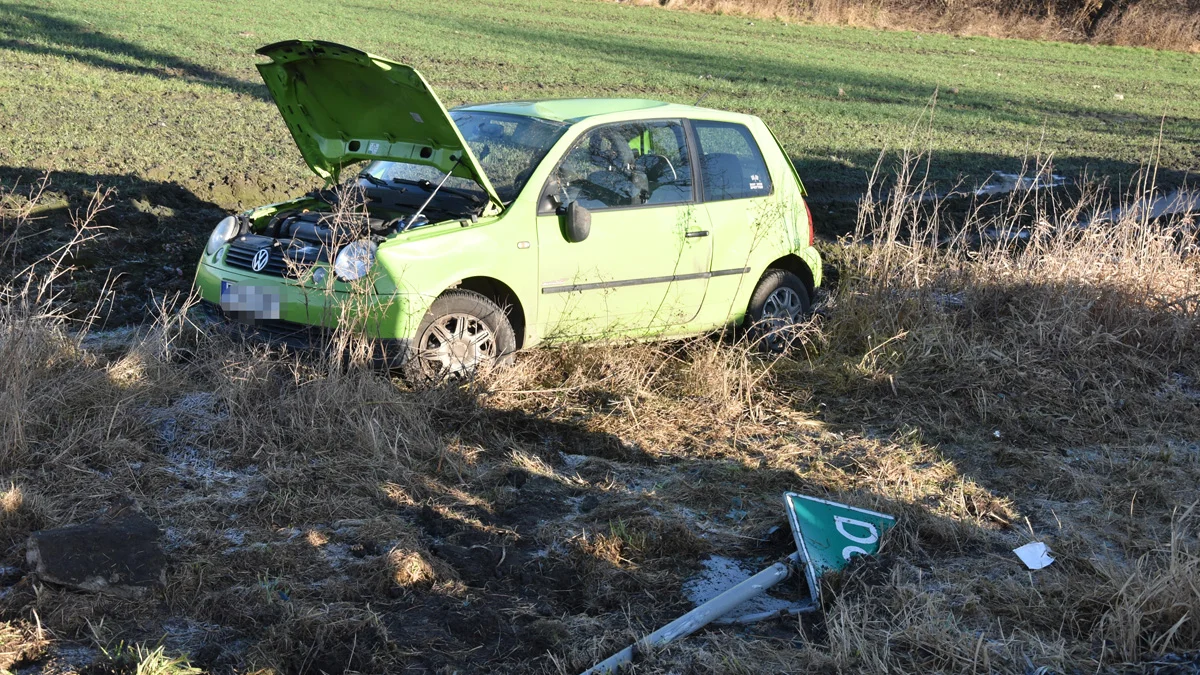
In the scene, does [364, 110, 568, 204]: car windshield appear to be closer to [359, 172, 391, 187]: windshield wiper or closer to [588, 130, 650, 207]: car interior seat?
[359, 172, 391, 187]: windshield wiper

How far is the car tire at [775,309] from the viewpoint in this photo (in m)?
7.81

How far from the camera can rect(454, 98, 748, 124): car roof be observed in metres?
7.24

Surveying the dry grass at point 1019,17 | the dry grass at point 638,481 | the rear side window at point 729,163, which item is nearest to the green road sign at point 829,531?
the dry grass at point 638,481

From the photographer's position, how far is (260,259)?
6551mm

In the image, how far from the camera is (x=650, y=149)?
732cm

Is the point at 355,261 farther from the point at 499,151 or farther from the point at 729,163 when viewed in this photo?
the point at 729,163

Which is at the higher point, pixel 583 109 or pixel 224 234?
pixel 583 109

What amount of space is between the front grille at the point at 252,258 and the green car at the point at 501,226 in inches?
0.5

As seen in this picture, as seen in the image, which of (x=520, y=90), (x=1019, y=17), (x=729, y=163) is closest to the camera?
(x=729, y=163)

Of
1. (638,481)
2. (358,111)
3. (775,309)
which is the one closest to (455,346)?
(638,481)

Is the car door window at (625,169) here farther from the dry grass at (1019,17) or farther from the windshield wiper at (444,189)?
the dry grass at (1019,17)

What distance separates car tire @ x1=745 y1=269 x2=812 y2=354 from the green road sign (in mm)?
2592

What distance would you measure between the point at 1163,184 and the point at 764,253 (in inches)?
400

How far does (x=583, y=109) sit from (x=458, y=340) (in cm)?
181
